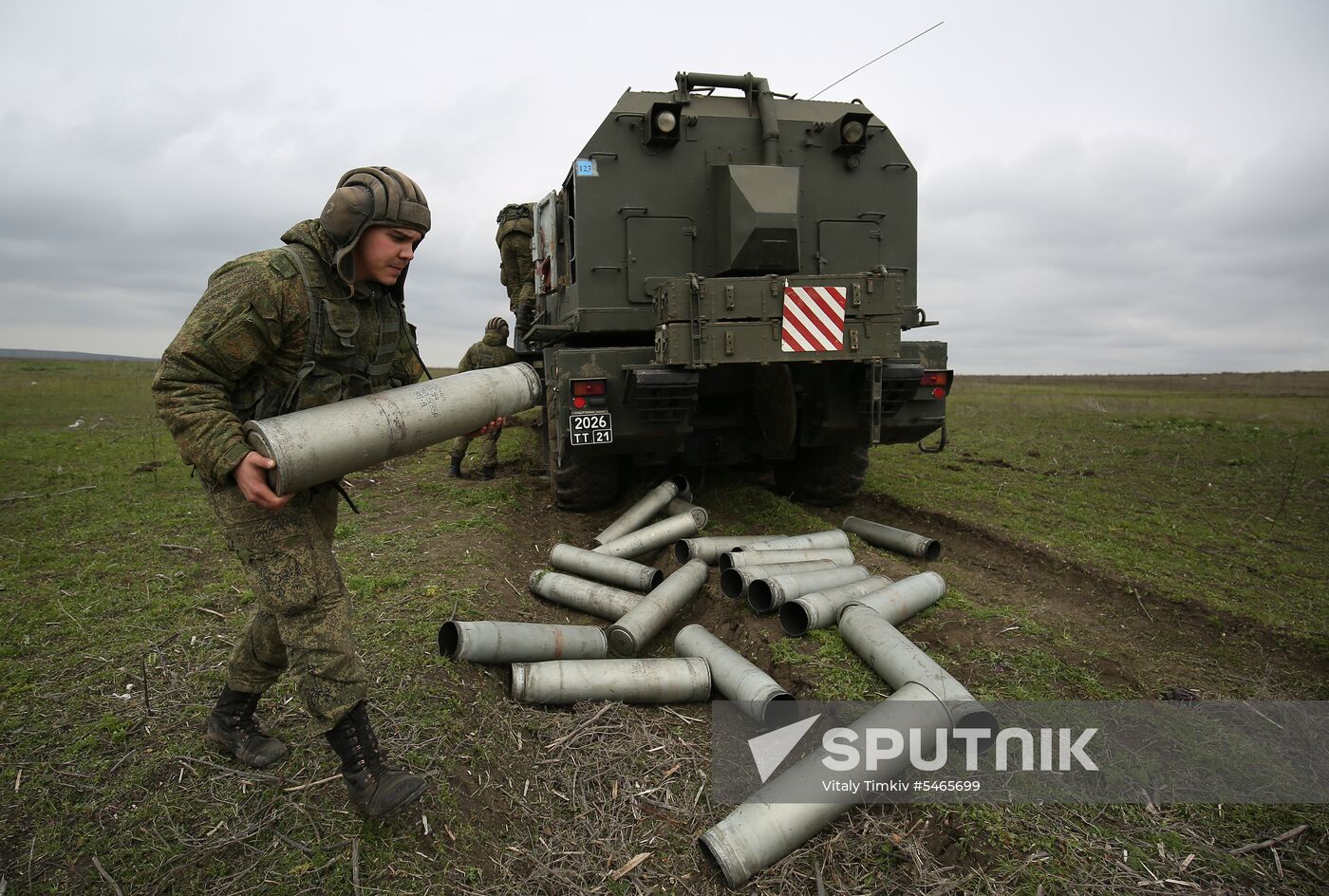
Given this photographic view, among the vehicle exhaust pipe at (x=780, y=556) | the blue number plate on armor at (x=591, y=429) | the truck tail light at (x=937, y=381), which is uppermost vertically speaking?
the truck tail light at (x=937, y=381)

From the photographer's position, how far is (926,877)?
8.33 ft

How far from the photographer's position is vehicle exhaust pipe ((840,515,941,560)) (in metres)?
5.85

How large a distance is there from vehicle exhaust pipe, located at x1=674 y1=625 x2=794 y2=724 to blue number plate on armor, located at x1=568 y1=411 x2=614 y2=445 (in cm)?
201

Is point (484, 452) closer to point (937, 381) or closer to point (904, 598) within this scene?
point (937, 381)

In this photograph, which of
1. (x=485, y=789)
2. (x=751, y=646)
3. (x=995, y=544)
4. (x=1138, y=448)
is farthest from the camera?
(x=1138, y=448)

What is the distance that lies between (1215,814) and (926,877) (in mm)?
1136

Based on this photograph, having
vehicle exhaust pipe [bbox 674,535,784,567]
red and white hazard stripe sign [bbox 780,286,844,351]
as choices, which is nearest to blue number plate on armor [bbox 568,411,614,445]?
vehicle exhaust pipe [bbox 674,535,784,567]

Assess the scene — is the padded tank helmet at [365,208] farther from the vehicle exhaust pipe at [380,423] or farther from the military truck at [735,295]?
the military truck at [735,295]

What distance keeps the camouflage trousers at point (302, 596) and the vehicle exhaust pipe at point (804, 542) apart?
3204mm

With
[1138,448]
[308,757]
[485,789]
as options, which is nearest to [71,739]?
[308,757]

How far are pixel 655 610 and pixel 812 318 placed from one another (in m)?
2.31

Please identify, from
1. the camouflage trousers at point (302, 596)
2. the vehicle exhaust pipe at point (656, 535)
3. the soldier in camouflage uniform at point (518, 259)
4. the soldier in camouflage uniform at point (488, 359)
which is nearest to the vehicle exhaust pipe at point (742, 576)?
the vehicle exhaust pipe at point (656, 535)

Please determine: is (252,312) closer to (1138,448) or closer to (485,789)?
(485,789)

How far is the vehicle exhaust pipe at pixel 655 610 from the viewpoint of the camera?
13.8 ft
